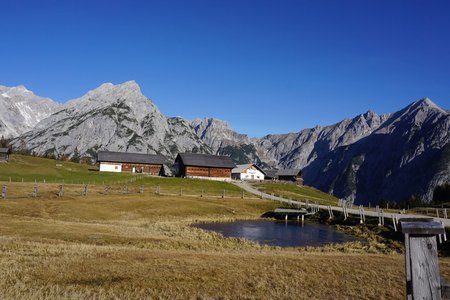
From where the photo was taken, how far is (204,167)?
469 ft

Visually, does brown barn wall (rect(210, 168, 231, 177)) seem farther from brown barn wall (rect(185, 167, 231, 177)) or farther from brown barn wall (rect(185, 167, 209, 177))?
brown barn wall (rect(185, 167, 209, 177))

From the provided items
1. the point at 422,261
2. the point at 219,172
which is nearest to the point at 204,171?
the point at 219,172

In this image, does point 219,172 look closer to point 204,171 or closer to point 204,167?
point 204,171

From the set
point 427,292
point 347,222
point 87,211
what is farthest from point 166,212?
point 427,292

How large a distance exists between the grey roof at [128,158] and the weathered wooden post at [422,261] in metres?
155

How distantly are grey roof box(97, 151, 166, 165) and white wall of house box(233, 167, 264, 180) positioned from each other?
38822mm

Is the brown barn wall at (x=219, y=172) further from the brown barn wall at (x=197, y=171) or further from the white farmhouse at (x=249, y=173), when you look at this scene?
the white farmhouse at (x=249, y=173)

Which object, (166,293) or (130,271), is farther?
(130,271)

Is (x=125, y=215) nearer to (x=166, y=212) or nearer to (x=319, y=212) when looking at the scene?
(x=166, y=212)

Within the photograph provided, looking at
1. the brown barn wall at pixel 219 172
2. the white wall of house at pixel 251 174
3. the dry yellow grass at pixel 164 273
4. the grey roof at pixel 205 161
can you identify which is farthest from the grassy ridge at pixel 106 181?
the dry yellow grass at pixel 164 273

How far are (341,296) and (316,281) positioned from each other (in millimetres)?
2531

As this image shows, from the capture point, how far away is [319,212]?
7612 centimetres

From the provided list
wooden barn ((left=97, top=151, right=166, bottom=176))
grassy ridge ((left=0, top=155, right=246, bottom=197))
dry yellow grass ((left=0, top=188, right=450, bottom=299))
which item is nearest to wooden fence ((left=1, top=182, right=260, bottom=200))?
grassy ridge ((left=0, top=155, right=246, bottom=197))

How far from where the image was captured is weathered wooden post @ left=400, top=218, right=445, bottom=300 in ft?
18.9
